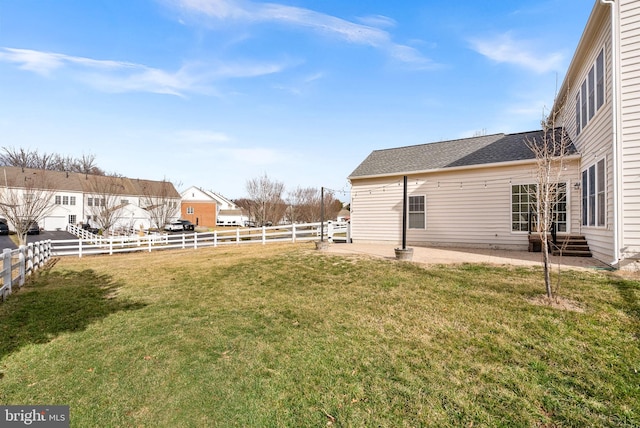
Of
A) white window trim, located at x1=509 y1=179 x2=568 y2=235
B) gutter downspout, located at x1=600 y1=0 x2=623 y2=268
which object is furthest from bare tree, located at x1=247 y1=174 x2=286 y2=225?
gutter downspout, located at x1=600 y1=0 x2=623 y2=268

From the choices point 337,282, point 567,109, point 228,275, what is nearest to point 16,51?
point 228,275

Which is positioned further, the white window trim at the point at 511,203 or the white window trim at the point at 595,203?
the white window trim at the point at 511,203

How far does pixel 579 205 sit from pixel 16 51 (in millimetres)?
19279

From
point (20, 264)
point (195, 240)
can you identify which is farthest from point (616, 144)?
point (195, 240)

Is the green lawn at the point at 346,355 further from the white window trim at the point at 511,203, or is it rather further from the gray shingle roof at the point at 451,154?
the gray shingle roof at the point at 451,154

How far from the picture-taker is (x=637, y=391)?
2857 mm

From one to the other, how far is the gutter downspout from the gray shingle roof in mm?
4038

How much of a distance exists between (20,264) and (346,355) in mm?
10663

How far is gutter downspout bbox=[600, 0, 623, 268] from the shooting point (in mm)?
6758

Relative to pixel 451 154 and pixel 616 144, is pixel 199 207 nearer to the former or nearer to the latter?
pixel 451 154

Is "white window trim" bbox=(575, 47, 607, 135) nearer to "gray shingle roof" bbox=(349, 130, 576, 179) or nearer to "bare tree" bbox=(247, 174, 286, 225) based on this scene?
"gray shingle roof" bbox=(349, 130, 576, 179)

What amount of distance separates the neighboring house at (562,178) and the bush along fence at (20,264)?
12034mm

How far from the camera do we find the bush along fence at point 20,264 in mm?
7473

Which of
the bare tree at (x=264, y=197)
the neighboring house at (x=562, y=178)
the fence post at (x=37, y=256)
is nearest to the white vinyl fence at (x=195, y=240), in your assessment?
the fence post at (x=37, y=256)
